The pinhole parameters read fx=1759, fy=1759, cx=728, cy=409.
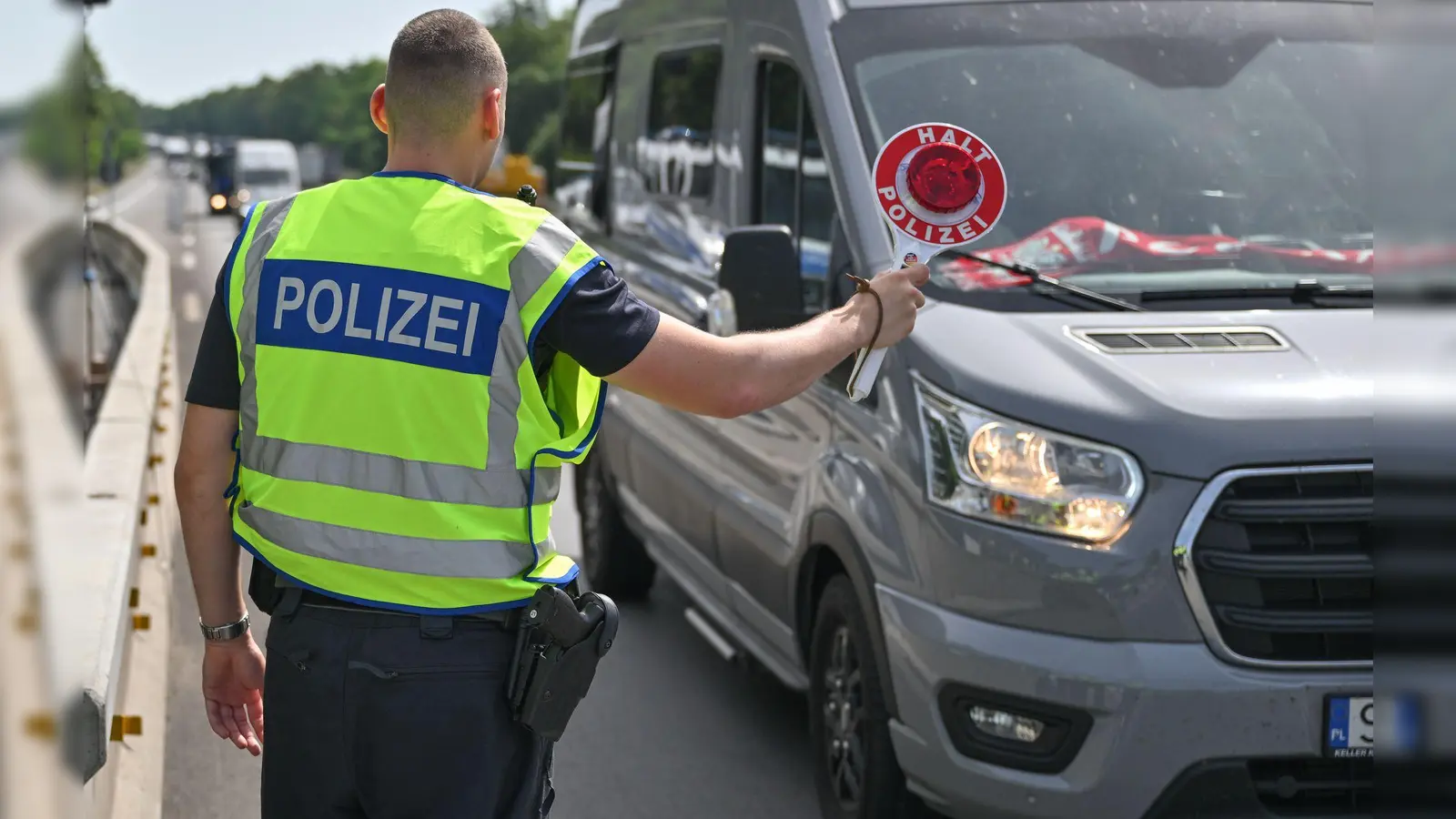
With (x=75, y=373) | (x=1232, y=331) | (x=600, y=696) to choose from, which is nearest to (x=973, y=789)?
(x=1232, y=331)

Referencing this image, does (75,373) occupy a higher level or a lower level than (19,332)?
lower

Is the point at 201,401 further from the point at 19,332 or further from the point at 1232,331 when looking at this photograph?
the point at 1232,331

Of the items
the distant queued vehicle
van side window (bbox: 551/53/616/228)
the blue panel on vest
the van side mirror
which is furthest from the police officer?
the distant queued vehicle

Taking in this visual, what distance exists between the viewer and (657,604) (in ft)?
24.7

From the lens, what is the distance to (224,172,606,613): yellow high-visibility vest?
2.61 meters

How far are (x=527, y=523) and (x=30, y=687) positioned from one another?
1265 millimetres

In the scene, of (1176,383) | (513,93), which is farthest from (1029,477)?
(513,93)

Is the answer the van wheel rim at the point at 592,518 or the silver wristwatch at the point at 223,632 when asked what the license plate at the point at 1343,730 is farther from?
the van wheel rim at the point at 592,518

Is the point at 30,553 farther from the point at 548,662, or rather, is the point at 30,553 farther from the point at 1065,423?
the point at 1065,423

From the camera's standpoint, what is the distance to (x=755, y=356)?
2.81 metres

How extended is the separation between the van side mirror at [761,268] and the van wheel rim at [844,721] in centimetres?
85

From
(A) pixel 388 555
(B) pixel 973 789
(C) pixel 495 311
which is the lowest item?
(B) pixel 973 789

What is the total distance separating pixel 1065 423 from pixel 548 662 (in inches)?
58.6

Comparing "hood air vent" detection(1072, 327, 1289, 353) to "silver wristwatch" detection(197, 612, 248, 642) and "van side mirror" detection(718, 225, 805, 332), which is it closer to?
"van side mirror" detection(718, 225, 805, 332)
